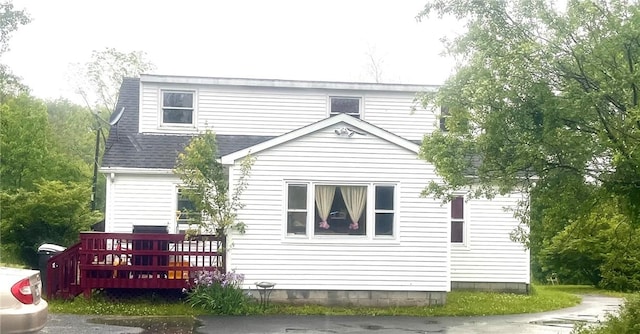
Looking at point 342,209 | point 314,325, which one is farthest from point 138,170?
point 314,325

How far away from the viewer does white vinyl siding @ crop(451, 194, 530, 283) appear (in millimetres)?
21031

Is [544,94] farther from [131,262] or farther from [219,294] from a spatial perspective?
[131,262]

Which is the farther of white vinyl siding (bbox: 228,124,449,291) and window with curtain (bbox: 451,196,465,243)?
window with curtain (bbox: 451,196,465,243)

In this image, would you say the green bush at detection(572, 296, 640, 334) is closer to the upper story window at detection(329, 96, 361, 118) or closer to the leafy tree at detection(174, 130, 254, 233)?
the leafy tree at detection(174, 130, 254, 233)

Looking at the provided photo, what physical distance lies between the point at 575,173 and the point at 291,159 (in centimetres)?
703

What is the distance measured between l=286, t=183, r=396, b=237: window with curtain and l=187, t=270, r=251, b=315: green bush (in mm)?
1728

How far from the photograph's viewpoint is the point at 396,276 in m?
16.9

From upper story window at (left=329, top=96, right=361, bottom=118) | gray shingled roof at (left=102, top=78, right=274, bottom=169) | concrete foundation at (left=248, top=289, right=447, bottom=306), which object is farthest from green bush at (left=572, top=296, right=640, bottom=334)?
upper story window at (left=329, top=96, right=361, bottom=118)

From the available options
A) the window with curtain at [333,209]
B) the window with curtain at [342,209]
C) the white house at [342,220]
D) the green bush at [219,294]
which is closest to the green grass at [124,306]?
the green bush at [219,294]

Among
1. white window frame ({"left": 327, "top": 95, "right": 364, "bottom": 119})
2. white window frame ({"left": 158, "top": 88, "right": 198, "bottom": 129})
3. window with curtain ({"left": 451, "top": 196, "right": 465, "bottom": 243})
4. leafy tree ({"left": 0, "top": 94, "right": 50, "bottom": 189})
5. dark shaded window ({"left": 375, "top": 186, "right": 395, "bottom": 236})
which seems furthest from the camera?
leafy tree ({"left": 0, "top": 94, "right": 50, "bottom": 189})

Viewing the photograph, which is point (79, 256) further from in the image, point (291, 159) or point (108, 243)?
point (291, 159)

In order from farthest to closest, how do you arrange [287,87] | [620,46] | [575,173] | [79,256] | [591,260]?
[591,260]
[287,87]
[79,256]
[575,173]
[620,46]

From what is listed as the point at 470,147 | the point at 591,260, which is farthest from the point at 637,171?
the point at 591,260

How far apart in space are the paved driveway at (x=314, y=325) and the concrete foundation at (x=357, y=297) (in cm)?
120
